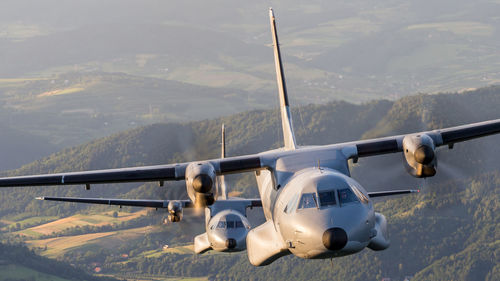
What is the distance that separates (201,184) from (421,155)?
37.4ft

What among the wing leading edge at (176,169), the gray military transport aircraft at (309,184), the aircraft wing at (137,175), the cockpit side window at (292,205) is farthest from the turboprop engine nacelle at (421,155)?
the aircraft wing at (137,175)

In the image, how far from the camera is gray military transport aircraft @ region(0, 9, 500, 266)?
1119 inches

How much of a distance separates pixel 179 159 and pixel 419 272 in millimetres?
82616

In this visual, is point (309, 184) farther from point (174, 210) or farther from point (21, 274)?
point (21, 274)

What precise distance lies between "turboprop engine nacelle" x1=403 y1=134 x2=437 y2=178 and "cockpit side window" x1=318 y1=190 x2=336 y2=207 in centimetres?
656

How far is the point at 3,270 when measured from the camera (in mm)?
178500

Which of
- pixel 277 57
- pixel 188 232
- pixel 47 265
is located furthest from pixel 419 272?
pixel 277 57

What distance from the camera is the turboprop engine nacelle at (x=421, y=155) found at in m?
33.0

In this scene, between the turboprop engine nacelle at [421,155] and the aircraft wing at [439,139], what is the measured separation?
4.27 feet

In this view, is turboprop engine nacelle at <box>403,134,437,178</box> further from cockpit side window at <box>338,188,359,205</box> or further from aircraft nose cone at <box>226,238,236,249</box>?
aircraft nose cone at <box>226,238,236,249</box>

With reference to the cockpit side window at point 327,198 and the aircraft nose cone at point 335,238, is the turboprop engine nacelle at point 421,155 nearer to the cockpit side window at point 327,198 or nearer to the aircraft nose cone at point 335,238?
the cockpit side window at point 327,198

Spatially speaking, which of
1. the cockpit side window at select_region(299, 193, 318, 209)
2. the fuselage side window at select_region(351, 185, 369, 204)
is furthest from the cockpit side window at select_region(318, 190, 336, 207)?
the fuselage side window at select_region(351, 185, 369, 204)

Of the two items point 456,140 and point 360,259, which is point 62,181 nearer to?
point 456,140

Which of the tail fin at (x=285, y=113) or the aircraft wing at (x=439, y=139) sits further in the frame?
the tail fin at (x=285, y=113)
